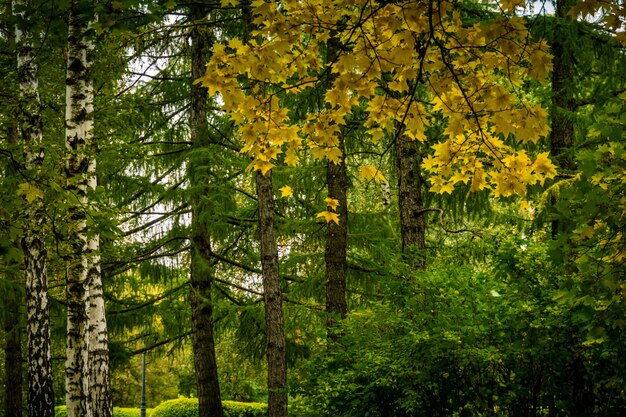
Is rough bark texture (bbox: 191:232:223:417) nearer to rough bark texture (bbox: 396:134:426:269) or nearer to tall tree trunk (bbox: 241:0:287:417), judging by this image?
tall tree trunk (bbox: 241:0:287:417)

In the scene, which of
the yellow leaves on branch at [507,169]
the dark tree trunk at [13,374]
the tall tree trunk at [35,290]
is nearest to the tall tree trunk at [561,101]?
the yellow leaves on branch at [507,169]

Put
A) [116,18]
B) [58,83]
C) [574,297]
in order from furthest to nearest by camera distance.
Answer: [58,83]
[574,297]
[116,18]

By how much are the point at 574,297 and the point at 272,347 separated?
17.4ft

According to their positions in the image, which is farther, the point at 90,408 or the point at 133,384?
the point at 133,384

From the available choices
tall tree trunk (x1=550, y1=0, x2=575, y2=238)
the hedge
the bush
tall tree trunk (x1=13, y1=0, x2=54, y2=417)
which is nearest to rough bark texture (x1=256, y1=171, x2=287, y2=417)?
tall tree trunk (x1=13, y1=0, x2=54, y2=417)

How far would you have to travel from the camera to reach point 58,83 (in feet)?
35.2

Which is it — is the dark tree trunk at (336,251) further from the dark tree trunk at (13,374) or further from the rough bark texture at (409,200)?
the dark tree trunk at (13,374)

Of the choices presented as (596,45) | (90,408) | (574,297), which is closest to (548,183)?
(596,45)

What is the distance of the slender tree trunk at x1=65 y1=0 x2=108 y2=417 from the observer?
7.64 m

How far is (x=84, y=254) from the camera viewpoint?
7.75 meters

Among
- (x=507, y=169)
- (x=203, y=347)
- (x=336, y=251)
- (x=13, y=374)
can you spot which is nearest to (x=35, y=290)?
(x=203, y=347)

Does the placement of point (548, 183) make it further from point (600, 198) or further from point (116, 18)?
point (116, 18)

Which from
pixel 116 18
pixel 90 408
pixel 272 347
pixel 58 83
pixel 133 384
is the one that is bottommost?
pixel 133 384

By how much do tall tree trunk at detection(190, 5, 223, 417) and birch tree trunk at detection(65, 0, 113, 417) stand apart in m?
2.81
